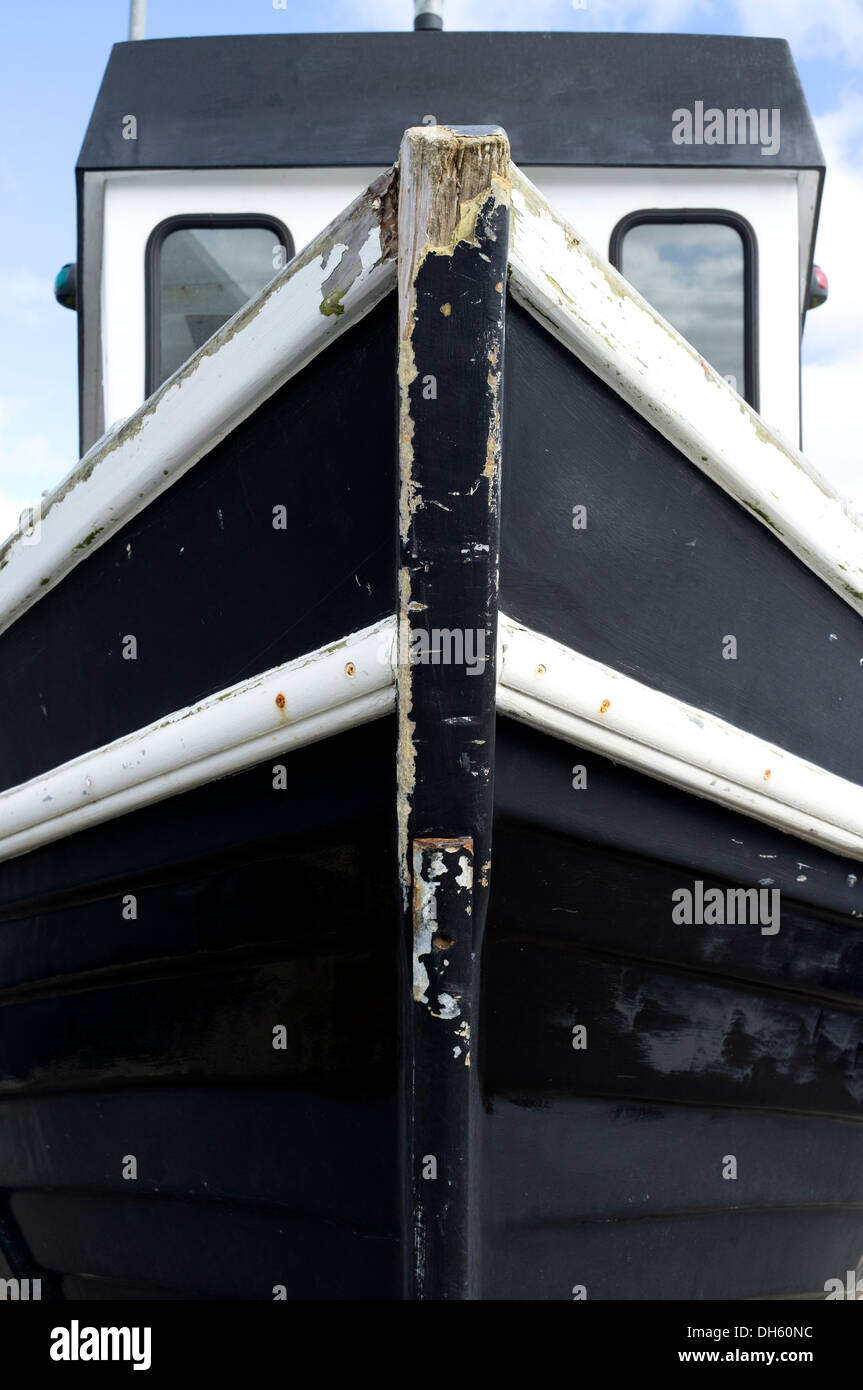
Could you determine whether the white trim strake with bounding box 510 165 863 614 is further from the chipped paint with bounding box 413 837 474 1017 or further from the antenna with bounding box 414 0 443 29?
the antenna with bounding box 414 0 443 29

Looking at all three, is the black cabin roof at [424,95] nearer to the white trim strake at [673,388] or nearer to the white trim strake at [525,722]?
the white trim strake at [673,388]

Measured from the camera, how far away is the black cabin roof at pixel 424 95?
138 inches

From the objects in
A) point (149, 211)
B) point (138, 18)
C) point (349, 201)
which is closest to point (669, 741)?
point (349, 201)

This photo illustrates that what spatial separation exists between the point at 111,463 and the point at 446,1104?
1297 mm

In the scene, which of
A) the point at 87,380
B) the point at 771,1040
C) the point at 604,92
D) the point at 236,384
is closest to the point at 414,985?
the point at 771,1040

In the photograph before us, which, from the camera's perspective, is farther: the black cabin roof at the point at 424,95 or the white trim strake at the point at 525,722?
the black cabin roof at the point at 424,95

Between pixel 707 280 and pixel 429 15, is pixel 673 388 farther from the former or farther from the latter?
pixel 429 15

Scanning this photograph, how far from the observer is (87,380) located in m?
3.75

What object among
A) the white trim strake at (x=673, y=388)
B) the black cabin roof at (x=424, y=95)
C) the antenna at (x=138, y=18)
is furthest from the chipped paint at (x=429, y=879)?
the antenna at (x=138, y=18)

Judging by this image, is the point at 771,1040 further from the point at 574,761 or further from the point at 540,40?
the point at 540,40

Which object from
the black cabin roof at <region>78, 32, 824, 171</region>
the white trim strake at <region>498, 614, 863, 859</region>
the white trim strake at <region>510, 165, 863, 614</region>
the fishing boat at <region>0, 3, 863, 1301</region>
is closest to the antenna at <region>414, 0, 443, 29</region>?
the black cabin roof at <region>78, 32, 824, 171</region>

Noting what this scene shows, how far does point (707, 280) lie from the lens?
11.4ft

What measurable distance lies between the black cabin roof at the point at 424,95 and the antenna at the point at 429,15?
879 millimetres

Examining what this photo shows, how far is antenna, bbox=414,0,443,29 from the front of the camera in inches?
175
